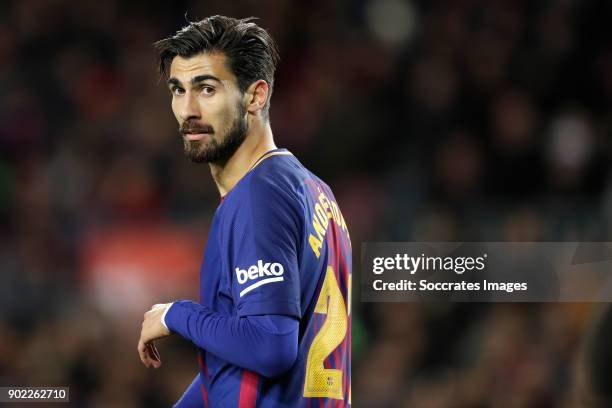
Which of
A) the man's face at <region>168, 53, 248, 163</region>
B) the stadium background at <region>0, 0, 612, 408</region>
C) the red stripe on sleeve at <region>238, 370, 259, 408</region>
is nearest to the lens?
the red stripe on sleeve at <region>238, 370, 259, 408</region>

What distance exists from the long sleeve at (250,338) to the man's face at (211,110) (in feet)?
1.64

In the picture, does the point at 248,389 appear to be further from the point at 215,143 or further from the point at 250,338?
the point at 215,143

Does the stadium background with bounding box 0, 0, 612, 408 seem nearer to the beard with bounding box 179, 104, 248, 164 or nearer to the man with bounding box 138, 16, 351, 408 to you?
the man with bounding box 138, 16, 351, 408

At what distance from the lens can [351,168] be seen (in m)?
6.89

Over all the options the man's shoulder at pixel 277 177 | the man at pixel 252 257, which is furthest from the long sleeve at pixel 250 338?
the man's shoulder at pixel 277 177

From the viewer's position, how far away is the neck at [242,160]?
272cm

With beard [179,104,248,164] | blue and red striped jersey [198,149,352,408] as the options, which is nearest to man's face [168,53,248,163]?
beard [179,104,248,164]

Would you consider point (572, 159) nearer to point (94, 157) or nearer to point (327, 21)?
point (327, 21)

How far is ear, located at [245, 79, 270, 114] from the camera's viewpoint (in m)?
2.77

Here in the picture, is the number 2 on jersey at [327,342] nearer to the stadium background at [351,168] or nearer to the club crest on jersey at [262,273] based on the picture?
the club crest on jersey at [262,273]

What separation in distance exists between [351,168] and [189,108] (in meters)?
4.23

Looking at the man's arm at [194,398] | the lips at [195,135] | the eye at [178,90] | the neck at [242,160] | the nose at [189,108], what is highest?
the eye at [178,90]

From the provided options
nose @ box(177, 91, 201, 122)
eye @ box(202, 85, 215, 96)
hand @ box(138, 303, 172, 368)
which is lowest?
hand @ box(138, 303, 172, 368)

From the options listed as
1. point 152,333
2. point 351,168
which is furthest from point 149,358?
point 351,168
